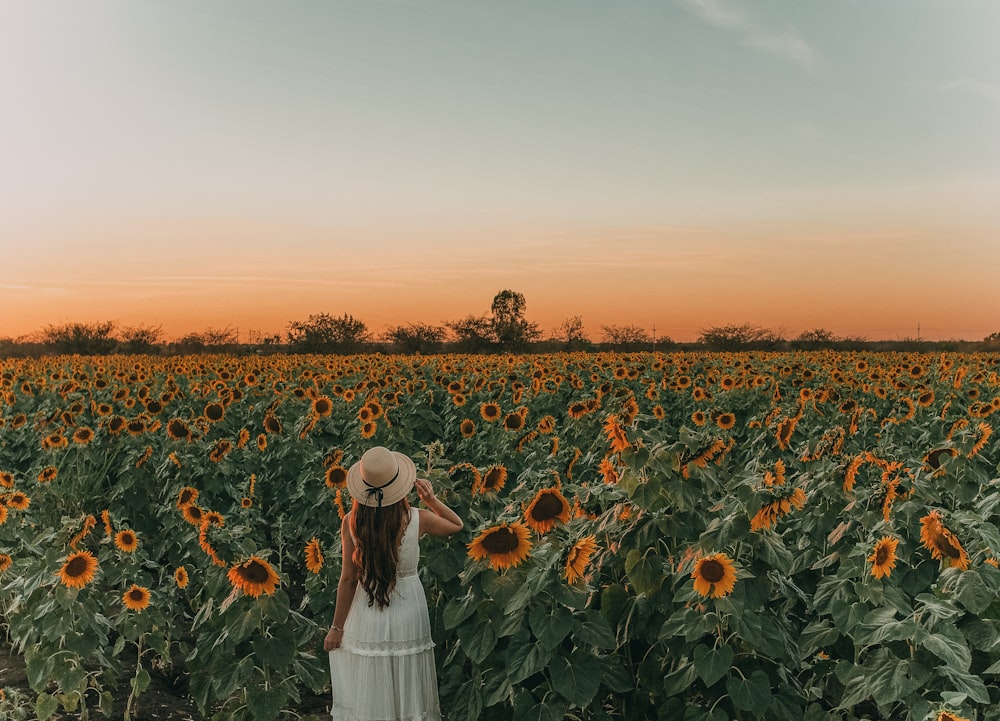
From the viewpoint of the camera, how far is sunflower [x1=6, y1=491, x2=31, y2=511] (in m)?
7.35

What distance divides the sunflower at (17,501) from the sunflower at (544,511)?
15.6 ft

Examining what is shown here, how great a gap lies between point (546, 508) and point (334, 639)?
131 cm

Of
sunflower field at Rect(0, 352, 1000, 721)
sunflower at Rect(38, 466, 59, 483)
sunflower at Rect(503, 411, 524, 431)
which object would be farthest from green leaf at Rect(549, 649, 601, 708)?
sunflower at Rect(38, 466, 59, 483)

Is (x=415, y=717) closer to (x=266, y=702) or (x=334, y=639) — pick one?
(x=334, y=639)

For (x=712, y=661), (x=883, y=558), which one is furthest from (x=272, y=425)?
(x=883, y=558)

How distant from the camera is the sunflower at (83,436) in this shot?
9462mm

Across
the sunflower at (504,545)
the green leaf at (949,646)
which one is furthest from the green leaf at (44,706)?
the green leaf at (949,646)

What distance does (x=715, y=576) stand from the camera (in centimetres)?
396

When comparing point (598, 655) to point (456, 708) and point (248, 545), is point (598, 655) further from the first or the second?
point (248, 545)

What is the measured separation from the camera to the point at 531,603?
13.7 feet

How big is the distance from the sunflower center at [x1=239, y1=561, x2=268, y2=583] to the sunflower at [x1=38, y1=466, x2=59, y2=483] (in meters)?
4.92

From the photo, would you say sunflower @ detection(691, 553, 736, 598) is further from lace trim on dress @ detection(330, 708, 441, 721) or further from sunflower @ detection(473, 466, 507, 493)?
sunflower @ detection(473, 466, 507, 493)

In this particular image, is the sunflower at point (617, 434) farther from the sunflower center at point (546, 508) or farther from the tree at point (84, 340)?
the tree at point (84, 340)

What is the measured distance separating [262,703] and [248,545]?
2.73ft
